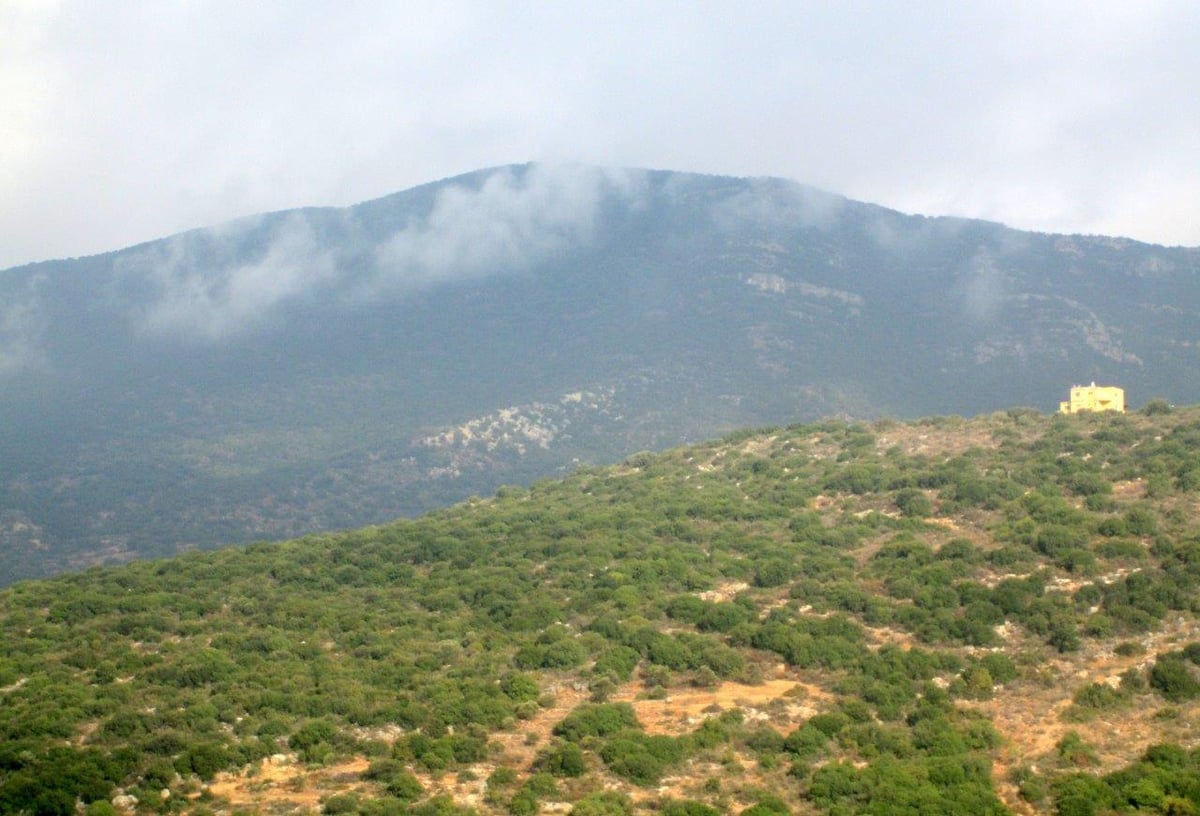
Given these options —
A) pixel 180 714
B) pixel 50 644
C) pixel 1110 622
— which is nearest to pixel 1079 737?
pixel 1110 622

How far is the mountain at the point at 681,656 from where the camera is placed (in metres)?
27.9

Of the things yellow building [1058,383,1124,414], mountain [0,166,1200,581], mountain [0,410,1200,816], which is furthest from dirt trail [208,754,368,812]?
mountain [0,166,1200,581]

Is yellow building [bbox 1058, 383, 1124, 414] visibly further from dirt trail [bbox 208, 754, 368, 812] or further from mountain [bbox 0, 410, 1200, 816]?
dirt trail [bbox 208, 754, 368, 812]

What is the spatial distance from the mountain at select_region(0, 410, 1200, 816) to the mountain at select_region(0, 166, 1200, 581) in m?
56.9

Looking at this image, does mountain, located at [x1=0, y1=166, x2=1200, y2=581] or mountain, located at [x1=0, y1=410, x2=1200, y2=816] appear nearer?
mountain, located at [x1=0, y1=410, x2=1200, y2=816]

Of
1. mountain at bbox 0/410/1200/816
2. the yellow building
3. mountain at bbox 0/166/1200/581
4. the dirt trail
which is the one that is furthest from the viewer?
mountain at bbox 0/166/1200/581

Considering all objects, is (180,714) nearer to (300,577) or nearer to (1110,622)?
(300,577)

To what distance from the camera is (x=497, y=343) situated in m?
138

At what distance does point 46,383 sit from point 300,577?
93.7 meters

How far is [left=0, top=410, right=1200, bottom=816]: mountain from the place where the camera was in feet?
91.6

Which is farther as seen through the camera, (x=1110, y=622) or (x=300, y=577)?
(x=300, y=577)

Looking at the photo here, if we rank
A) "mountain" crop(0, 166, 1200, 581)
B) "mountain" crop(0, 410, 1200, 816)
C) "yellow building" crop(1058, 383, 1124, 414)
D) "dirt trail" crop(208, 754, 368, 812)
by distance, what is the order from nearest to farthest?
1. "dirt trail" crop(208, 754, 368, 812)
2. "mountain" crop(0, 410, 1200, 816)
3. "yellow building" crop(1058, 383, 1124, 414)
4. "mountain" crop(0, 166, 1200, 581)

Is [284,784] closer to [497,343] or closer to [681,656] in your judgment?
[681,656]

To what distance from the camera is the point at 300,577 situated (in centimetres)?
4641
